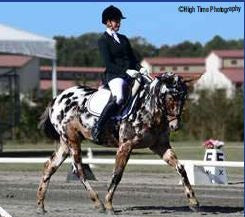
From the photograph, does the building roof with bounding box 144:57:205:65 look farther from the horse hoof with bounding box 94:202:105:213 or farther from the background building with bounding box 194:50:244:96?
the horse hoof with bounding box 94:202:105:213

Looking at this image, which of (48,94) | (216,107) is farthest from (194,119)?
(48,94)

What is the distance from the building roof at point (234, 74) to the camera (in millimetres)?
103844

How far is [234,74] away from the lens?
108062mm

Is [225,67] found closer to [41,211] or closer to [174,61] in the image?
[174,61]

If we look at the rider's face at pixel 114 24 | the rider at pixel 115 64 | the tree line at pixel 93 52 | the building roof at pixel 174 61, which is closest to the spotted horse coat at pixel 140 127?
the rider at pixel 115 64

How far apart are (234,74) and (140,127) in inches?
3875

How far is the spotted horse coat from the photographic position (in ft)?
35.1

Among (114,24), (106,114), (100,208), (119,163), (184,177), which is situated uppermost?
(114,24)

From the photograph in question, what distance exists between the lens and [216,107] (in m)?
46.6

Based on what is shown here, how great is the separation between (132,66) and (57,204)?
8.66 feet

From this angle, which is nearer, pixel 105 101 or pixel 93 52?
pixel 105 101

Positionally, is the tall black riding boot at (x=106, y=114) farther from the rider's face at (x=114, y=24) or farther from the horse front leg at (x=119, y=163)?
the rider's face at (x=114, y=24)

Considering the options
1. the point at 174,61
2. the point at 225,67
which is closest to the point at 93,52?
the point at 174,61

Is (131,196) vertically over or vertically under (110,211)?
under
